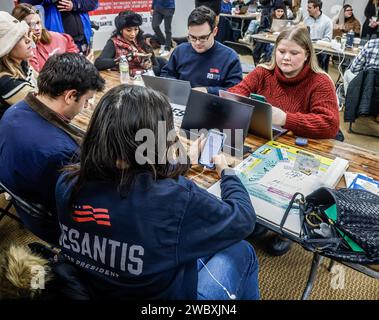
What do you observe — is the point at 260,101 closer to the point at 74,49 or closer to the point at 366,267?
the point at 366,267

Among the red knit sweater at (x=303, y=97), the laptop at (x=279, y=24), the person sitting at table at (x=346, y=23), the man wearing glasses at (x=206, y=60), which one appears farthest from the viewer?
the person sitting at table at (x=346, y=23)

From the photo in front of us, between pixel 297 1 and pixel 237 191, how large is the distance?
6.39 m

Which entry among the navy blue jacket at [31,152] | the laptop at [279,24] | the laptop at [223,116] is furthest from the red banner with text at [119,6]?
the navy blue jacket at [31,152]

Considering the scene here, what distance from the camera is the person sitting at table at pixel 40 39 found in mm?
2307

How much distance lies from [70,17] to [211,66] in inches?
56.2

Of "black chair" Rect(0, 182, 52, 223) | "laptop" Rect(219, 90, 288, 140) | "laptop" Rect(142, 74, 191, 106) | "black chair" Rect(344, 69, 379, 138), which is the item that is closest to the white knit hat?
"laptop" Rect(142, 74, 191, 106)

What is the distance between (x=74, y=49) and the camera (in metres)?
2.71

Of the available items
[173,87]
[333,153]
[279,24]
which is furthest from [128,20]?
[279,24]

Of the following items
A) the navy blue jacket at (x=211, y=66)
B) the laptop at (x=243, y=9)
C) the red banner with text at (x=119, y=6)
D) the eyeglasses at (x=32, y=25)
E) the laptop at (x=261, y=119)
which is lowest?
the laptop at (x=261, y=119)

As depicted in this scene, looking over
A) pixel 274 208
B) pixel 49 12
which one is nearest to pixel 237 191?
pixel 274 208

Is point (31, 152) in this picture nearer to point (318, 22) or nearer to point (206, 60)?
point (206, 60)

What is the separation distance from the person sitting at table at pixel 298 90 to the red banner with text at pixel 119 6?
4519 mm

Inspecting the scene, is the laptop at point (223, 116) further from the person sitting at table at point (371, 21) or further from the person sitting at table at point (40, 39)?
the person sitting at table at point (371, 21)

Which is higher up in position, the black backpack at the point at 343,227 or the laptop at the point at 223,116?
the laptop at the point at 223,116
